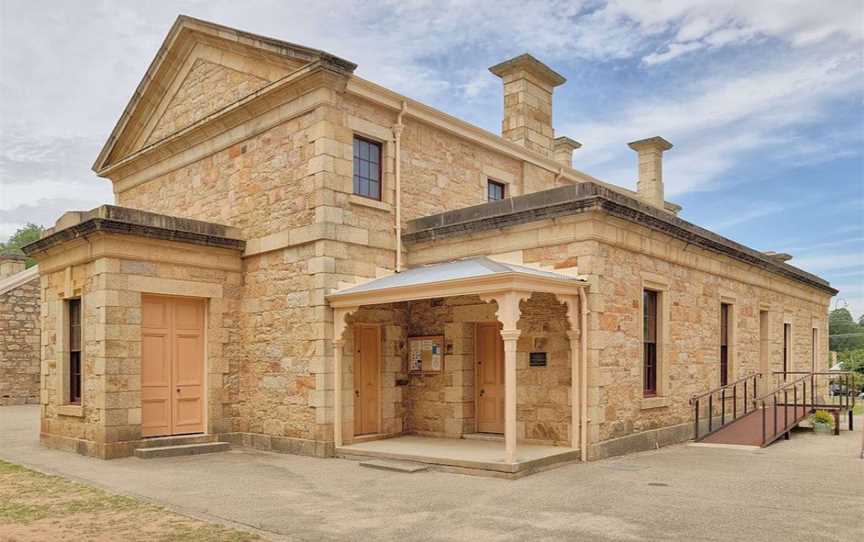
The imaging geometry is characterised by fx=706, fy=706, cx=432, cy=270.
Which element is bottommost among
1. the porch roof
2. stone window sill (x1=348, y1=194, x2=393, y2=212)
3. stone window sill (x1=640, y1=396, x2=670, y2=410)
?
stone window sill (x1=640, y1=396, x2=670, y2=410)

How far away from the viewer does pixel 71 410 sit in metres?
11.6

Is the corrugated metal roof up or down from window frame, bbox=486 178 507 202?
down

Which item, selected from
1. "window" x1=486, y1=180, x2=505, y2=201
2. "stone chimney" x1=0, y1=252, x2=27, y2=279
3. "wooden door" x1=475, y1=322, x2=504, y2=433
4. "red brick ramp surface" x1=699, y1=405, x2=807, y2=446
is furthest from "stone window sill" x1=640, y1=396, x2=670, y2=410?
"stone chimney" x1=0, y1=252, x2=27, y2=279

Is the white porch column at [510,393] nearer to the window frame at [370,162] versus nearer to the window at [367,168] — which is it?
the window frame at [370,162]

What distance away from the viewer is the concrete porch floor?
903cm

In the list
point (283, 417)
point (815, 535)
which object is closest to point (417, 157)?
point (283, 417)

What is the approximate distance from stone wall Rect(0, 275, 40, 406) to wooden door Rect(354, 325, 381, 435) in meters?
16.5

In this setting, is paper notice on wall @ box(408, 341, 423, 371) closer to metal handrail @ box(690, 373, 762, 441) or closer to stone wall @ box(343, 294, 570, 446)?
stone wall @ box(343, 294, 570, 446)

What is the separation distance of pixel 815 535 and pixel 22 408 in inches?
880

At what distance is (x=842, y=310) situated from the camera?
6981 cm

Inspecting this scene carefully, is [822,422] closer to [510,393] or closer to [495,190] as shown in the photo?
[495,190]

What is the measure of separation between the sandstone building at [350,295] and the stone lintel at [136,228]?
38mm

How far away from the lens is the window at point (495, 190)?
49.8 feet

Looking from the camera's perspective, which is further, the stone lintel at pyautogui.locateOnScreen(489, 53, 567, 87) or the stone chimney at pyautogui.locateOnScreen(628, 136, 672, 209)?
the stone chimney at pyautogui.locateOnScreen(628, 136, 672, 209)
